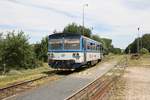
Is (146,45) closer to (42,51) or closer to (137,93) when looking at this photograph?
(42,51)

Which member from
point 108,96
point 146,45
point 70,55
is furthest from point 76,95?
point 146,45

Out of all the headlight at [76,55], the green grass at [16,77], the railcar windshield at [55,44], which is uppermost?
the railcar windshield at [55,44]

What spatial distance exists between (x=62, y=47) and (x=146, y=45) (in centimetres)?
12799

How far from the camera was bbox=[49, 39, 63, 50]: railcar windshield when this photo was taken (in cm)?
2773

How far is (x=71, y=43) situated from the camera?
27766mm

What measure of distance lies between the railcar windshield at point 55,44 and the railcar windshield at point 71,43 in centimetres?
41

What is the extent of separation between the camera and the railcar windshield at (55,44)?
27734mm

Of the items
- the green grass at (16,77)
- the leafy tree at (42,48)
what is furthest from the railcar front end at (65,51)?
the leafy tree at (42,48)

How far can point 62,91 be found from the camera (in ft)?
53.7

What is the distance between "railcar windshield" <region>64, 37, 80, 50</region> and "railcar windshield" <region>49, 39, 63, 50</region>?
410 mm

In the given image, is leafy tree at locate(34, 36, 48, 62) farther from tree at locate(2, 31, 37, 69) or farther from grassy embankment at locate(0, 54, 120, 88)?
grassy embankment at locate(0, 54, 120, 88)

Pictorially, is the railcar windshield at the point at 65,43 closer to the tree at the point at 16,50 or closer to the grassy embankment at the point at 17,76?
the grassy embankment at the point at 17,76

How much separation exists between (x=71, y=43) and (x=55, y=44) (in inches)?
52.1

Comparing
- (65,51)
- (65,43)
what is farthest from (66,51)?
(65,43)
